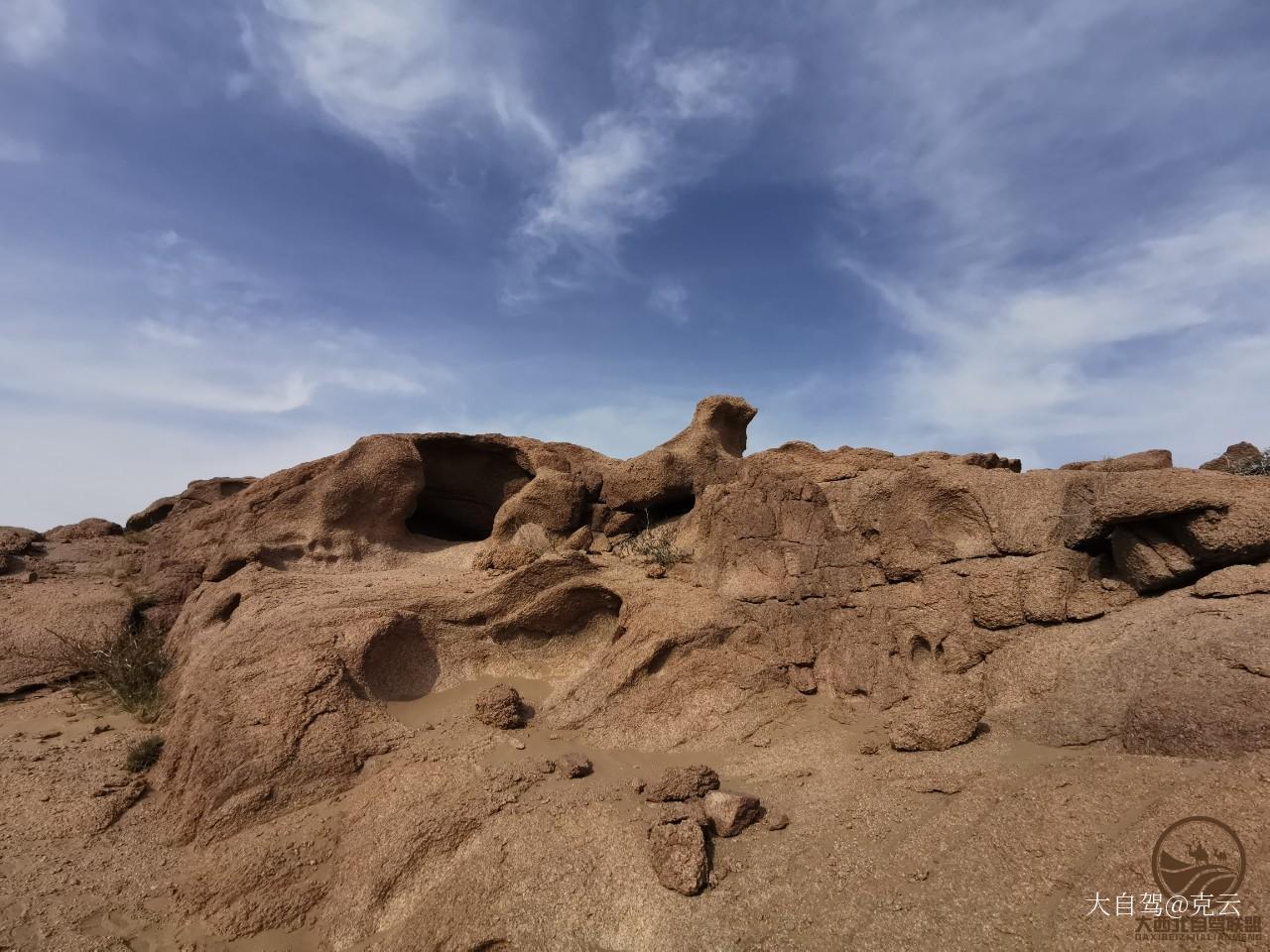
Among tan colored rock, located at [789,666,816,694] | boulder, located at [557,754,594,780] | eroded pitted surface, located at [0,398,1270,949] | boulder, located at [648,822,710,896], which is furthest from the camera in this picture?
tan colored rock, located at [789,666,816,694]

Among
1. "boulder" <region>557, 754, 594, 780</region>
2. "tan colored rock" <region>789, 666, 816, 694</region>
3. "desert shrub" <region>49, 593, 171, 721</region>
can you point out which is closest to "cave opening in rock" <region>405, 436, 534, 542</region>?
"desert shrub" <region>49, 593, 171, 721</region>

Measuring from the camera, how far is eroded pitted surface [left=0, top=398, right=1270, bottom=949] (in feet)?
11.2

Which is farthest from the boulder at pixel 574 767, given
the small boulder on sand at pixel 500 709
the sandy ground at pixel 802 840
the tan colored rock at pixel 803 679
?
the tan colored rock at pixel 803 679

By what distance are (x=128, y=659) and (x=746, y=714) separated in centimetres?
555

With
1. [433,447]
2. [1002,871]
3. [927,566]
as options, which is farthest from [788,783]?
[433,447]

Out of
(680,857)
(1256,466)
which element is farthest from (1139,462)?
(680,857)

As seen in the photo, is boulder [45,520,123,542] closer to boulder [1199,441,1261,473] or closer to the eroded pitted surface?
the eroded pitted surface

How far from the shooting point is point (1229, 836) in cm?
287

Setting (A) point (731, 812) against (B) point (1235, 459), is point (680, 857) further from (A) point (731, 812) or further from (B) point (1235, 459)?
(B) point (1235, 459)

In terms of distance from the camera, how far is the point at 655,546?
24.6 feet

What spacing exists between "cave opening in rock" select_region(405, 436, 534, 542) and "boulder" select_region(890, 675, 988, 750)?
19.7ft

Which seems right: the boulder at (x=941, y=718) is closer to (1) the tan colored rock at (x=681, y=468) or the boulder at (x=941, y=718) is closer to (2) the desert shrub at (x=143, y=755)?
(1) the tan colored rock at (x=681, y=468)

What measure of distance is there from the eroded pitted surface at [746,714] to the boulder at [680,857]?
72 mm

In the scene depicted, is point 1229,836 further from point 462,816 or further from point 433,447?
point 433,447
